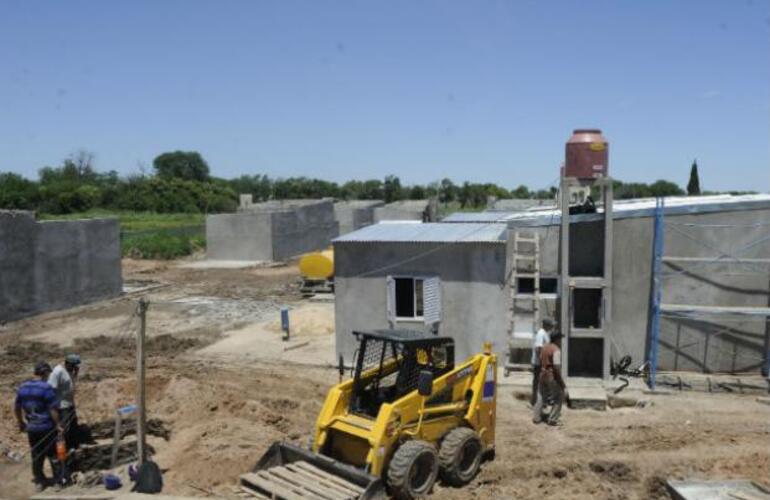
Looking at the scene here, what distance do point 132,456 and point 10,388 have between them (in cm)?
624

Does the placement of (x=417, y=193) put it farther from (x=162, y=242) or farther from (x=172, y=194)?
(x=162, y=242)

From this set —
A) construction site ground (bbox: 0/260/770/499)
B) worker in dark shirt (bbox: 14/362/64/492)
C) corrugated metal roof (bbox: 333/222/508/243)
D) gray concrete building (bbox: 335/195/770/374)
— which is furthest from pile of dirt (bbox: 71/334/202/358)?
worker in dark shirt (bbox: 14/362/64/492)

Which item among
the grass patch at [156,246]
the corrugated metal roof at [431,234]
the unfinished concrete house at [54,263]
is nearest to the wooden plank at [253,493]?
the corrugated metal roof at [431,234]

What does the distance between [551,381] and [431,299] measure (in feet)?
13.6

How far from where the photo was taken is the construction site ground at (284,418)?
10211 mm

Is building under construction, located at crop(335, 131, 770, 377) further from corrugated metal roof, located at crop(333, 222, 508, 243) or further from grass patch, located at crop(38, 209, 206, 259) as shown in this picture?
grass patch, located at crop(38, 209, 206, 259)

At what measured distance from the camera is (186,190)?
7544 centimetres

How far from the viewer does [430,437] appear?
966 centimetres

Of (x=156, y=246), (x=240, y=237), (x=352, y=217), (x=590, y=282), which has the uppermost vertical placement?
(x=352, y=217)

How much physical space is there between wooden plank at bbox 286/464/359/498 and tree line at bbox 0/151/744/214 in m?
39.5

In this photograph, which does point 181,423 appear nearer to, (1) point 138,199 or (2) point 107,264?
(2) point 107,264

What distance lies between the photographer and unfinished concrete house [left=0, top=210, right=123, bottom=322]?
23.0m

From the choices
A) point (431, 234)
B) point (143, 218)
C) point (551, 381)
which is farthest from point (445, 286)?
point (143, 218)

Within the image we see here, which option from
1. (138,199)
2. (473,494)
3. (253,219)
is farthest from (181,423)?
(138,199)
